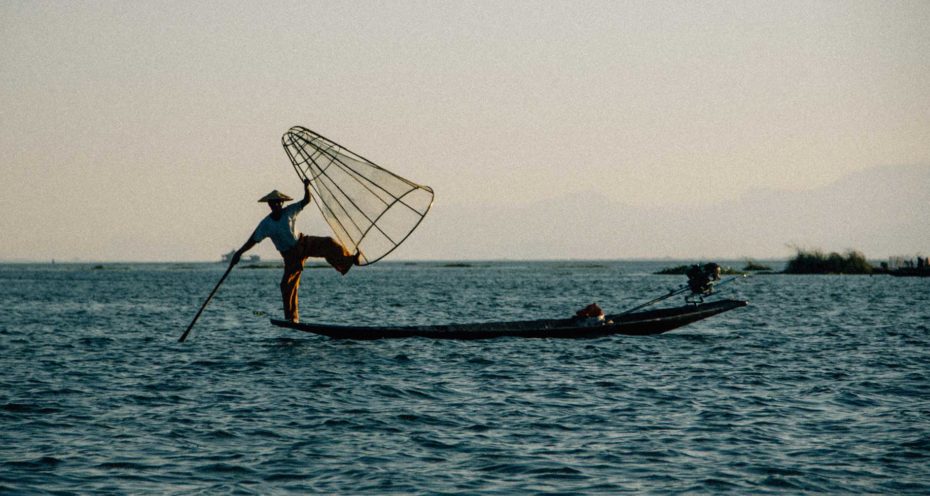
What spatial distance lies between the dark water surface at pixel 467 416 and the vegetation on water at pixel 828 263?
7349 centimetres

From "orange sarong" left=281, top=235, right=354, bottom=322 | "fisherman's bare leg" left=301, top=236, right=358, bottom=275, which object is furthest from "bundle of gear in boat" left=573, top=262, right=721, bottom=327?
"orange sarong" left=281, top=235, right=354, bottom=322

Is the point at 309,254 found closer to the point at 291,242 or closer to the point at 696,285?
the point at 291,242

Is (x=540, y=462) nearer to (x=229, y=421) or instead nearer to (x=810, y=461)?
(x=810, y=461)

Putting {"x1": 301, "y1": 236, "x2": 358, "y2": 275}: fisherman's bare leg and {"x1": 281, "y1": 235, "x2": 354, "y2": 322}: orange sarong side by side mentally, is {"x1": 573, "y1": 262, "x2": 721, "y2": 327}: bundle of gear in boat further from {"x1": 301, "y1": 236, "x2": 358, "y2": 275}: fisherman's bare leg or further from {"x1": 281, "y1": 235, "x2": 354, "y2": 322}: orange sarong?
{"x1": 281, "y1": 235, "x2": 354, "y2": 322}: orange sarong

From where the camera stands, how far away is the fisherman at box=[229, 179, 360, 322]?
71.8ft

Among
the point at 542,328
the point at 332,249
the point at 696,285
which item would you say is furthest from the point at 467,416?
the point at 696,285

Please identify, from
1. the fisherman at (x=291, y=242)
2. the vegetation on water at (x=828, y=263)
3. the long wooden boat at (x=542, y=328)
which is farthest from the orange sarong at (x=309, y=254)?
the vegetation on water at (x=828, y=263)

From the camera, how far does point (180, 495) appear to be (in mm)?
9727

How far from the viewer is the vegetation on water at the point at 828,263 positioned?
313ft

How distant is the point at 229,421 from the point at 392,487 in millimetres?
4399

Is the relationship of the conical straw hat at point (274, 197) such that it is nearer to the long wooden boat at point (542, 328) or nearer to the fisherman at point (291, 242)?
the fisherman at point (291, 242)

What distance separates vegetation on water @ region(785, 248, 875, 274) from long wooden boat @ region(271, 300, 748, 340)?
248ft

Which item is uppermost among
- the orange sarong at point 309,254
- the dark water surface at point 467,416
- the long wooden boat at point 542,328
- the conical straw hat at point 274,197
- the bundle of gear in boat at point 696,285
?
the conical straw hat at point 274,197

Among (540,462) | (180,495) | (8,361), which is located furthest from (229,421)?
(8,361)
